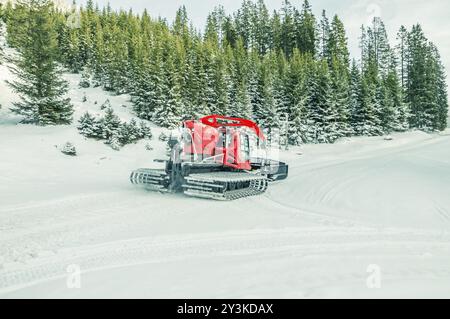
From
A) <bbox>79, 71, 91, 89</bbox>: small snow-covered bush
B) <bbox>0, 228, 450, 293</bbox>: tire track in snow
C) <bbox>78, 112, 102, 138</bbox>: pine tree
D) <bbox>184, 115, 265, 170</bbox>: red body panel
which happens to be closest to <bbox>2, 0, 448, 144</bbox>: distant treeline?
<bbox>79, 71, 91, 89</bbox>: small snow-covered bush

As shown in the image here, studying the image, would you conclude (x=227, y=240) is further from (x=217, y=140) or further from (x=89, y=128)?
(x=89, y=128)

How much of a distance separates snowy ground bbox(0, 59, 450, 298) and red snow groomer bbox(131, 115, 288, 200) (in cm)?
51

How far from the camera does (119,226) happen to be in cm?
623

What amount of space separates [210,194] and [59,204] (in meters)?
3.81

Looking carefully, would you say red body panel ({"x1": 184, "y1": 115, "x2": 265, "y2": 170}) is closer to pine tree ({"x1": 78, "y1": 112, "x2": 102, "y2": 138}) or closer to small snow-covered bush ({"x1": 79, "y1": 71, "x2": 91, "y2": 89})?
pine tree ({"x1": 78, "y1": 112, "x2": 102, "y2": 138})

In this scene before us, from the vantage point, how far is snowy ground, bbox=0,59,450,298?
12.3 ft

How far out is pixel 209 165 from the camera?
34.1 feet

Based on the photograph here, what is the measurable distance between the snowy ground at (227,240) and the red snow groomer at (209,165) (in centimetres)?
51

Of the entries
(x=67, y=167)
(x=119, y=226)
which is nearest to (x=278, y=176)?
(x=119, y=226)

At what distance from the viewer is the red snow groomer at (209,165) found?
9.06 m

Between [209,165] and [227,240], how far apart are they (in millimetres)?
5094

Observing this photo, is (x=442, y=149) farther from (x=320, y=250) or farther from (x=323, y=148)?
(x=320, y=250)

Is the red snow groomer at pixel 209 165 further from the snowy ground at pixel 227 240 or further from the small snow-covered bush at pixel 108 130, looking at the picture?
the small snow-covered bush at pixel 108 130

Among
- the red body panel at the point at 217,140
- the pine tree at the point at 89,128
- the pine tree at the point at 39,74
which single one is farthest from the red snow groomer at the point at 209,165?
the pine tree at the point at 39,74
